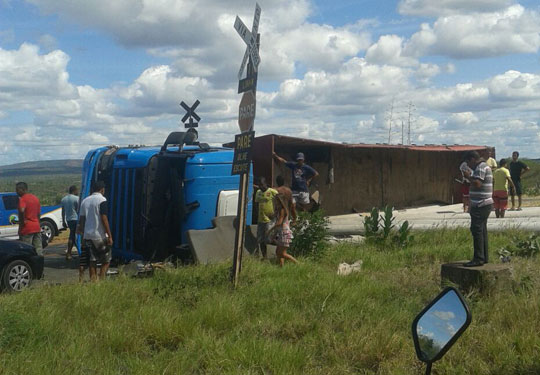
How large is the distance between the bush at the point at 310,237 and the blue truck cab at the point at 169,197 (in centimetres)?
140

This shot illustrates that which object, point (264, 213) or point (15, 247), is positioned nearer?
point (15, 247)

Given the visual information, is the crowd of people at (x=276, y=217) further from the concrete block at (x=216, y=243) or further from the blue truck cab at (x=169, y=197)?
the blue truck cab at (x=169, y=197)

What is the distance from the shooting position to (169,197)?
11156mm

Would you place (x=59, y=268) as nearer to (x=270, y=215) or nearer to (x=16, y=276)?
(x=16, y=276)

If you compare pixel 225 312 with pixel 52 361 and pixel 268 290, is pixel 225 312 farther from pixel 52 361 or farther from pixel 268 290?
pixel 52 361

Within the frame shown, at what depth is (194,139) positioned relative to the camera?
1209cm

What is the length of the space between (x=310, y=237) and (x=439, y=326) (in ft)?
24.3

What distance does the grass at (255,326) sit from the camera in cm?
515

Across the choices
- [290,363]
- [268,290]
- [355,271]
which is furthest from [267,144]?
[290,363]

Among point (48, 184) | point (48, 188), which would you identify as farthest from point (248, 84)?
point (48, 184)

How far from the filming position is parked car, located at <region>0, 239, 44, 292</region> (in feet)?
30.8

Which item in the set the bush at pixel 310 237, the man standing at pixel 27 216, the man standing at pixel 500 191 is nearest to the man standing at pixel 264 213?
the bush at pixel 310 237

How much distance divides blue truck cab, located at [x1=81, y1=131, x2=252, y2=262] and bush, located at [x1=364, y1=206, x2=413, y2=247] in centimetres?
252

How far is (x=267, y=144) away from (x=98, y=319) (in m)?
9.45
